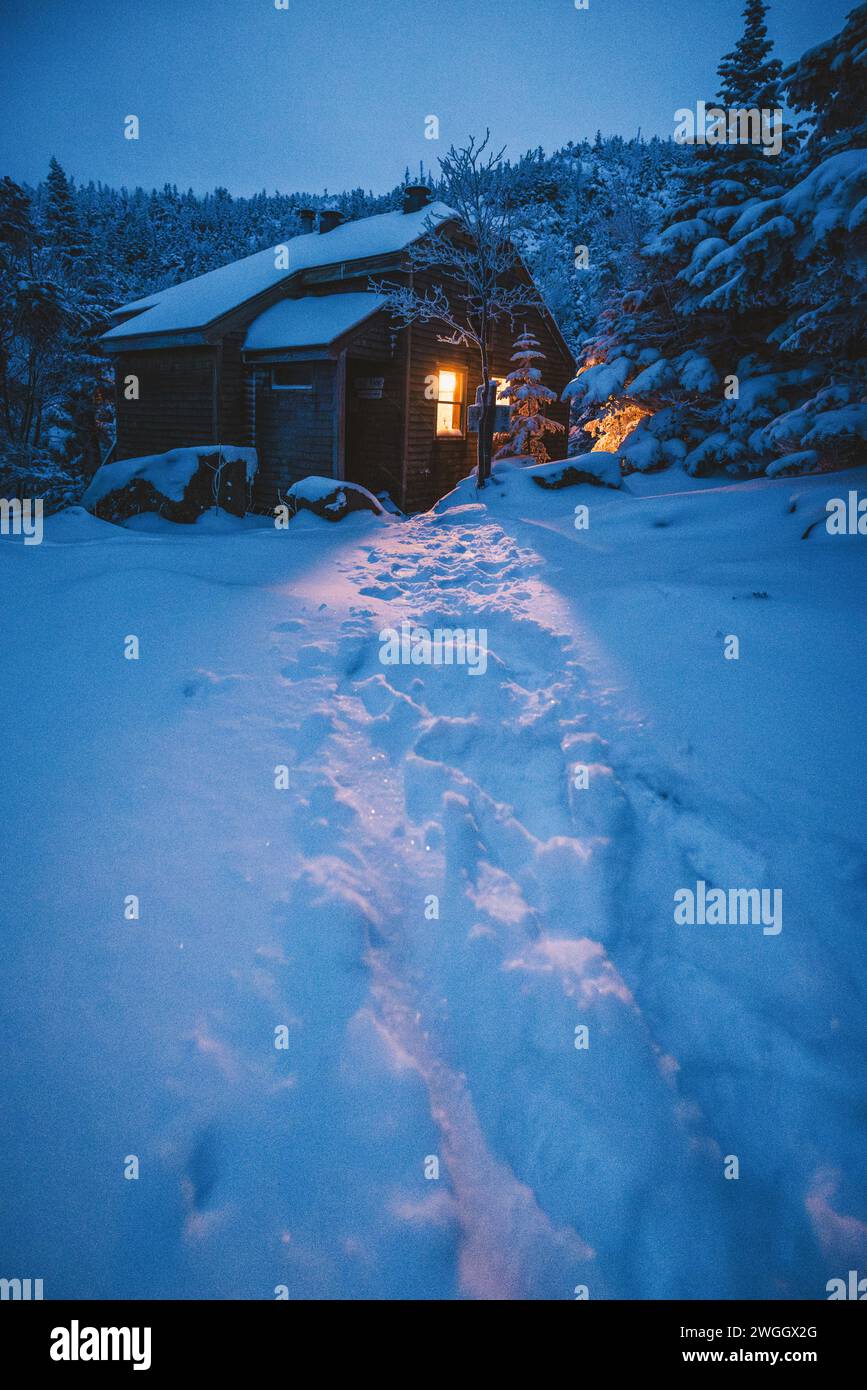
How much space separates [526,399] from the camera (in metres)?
18.2

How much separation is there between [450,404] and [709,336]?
6.85m

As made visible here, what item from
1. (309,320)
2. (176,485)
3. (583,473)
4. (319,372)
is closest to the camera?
(176,485)

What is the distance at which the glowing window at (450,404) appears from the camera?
1739cm

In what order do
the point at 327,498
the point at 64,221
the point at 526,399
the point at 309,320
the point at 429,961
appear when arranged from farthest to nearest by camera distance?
the point at 64,221, the point at 526,399, the point at 309,320, the point at 327,498, the point at 429,961

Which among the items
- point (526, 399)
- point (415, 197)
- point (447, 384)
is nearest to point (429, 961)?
point (447, 384)

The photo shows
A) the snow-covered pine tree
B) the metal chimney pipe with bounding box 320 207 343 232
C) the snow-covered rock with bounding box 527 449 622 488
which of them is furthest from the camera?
the snow-covered pine tree

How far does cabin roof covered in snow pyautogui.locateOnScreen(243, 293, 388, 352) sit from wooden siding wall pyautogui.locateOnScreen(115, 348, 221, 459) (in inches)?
56.8

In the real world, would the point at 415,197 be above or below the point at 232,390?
above

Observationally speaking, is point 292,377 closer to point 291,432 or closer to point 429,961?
point 291,432

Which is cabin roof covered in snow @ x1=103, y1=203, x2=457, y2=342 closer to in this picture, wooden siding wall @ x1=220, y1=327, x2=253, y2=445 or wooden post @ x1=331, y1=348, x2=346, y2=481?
wooden siding wall @ x1=220, y1=327, x2=253, y2=445

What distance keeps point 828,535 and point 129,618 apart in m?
6.61

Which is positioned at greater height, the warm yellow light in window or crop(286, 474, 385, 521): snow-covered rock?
the warm yellow light in window

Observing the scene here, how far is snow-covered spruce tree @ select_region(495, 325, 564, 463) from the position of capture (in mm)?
18094

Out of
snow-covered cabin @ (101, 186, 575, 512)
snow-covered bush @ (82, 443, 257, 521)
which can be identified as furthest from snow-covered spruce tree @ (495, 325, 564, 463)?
snow-covered bush @ (82, 443, 257, 521)
